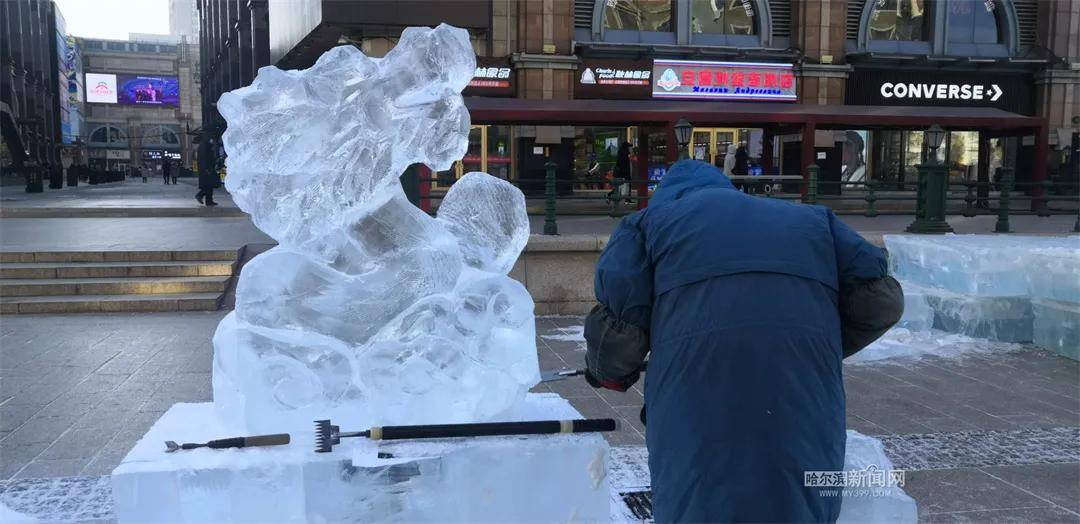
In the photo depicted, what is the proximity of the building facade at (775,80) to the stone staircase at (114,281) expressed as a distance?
8.88 metres

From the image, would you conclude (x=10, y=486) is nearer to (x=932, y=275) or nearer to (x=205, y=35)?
(x=932, y=275)

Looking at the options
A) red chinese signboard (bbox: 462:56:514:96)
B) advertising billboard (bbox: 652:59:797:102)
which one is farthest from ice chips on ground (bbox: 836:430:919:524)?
advertising billboard (bbox: 652:59:797:102)

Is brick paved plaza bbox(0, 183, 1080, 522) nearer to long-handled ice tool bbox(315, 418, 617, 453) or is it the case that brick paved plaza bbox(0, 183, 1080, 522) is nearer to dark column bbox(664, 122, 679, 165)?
long-handled ice tool bbox(315, 418, 617, 453)

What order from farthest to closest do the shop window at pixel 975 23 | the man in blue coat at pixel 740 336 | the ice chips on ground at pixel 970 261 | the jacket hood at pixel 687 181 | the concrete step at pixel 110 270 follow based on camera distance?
the shop window at pixel 975 23 → the concrete step at pixel 110 270 → the ice chips on ground at pixel 970 261 → the jacket hood at pixel 687 181 → the man in blue coat at pixel 740 336

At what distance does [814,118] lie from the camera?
19.6m

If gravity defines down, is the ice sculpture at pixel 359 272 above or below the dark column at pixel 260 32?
below

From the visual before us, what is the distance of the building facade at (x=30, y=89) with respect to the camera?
34.2m

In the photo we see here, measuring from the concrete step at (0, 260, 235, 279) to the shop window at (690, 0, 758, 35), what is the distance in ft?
54.5

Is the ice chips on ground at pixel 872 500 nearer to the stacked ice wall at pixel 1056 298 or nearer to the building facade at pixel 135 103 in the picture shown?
the stacked ice wall at pixel 1056 298

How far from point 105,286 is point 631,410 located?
290 inches

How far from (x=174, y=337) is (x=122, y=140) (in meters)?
106

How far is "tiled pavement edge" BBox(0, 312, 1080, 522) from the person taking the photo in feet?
14.7

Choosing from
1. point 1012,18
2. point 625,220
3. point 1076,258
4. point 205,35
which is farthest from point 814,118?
point 205,35
